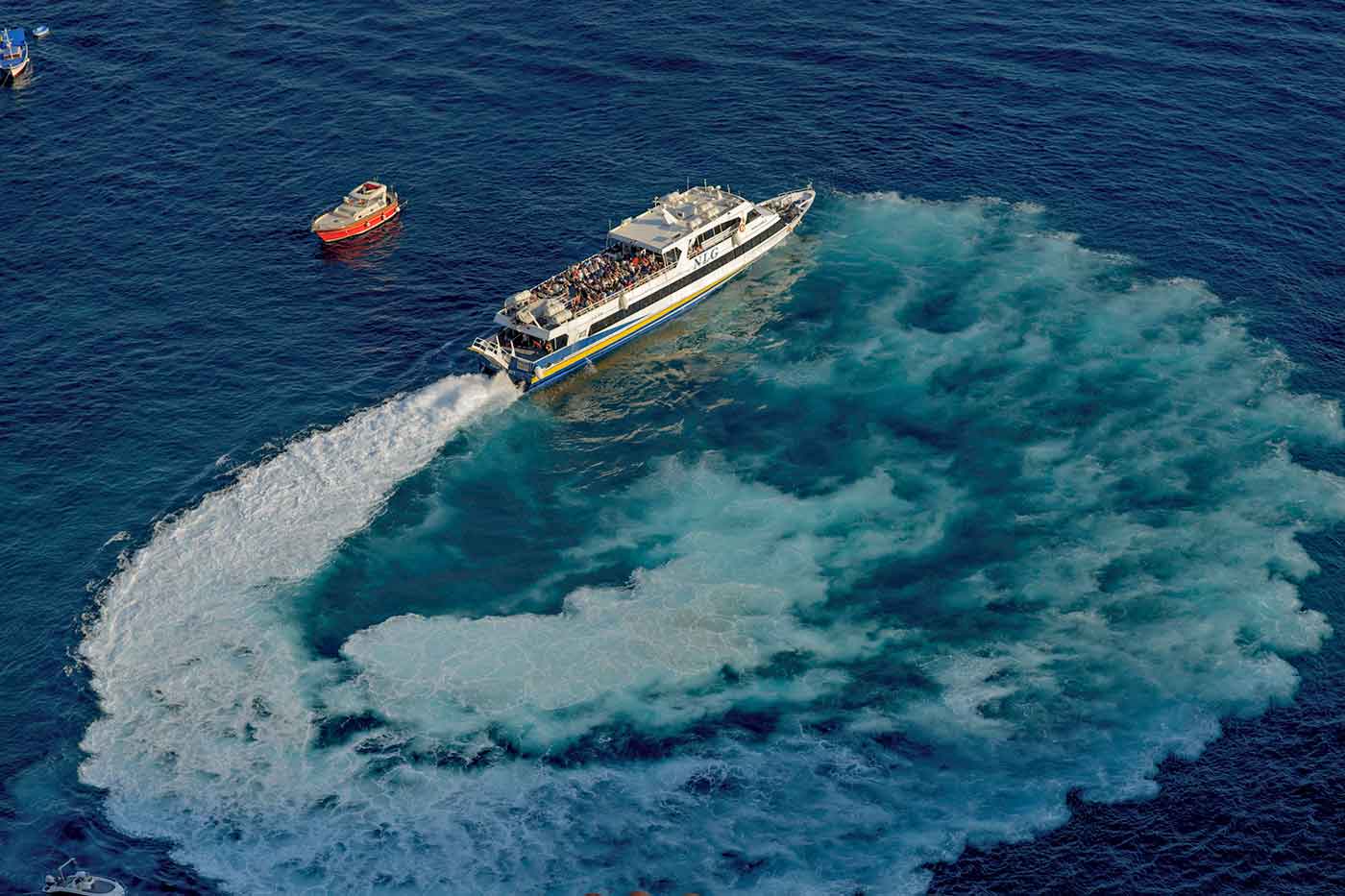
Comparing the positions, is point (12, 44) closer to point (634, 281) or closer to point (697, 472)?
point (634, 281)

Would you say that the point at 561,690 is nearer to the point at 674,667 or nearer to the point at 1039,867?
the point at 674,667

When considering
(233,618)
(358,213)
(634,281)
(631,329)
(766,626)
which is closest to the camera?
(766,626)

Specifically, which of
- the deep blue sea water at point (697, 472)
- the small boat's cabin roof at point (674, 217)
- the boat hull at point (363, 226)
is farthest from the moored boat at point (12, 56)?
the small boat's cabin roof at point (674, 217)

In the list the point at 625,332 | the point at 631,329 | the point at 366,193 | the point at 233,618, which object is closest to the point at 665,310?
the point at 631,329

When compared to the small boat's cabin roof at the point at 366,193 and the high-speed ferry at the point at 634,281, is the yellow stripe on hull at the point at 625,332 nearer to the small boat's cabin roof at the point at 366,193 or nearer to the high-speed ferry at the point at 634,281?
the high-speed ferry at the point at 634,281

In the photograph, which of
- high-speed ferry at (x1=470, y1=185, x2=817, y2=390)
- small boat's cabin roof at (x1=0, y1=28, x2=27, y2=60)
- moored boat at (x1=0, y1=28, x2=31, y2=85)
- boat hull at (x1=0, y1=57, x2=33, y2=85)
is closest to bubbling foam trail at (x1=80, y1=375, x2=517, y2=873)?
high-speed ferry at (x1=470, y1=185, x2=817, y2=390)

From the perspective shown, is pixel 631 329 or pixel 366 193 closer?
pixel 631 329

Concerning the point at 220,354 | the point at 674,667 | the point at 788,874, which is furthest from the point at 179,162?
the point at 788,874
